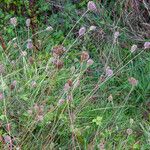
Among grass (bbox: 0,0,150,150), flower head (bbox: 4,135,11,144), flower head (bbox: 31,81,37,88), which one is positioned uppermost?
flower head (bbox: 4,135,11,144)

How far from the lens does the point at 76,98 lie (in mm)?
3258

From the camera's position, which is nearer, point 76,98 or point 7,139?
point 7,139

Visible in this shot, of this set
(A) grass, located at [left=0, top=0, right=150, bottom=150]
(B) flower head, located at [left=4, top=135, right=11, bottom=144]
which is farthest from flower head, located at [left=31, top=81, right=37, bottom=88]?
(B) flower head, located at [left=4, top=135, right=11, bottom=144]

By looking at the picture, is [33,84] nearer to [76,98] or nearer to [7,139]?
[76,98]

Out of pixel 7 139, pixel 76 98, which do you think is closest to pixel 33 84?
pixel 76 98

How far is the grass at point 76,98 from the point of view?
9.04ft

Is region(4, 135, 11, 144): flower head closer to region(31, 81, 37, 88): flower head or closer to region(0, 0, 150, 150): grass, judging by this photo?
region(0, 0, 150, 150): grass

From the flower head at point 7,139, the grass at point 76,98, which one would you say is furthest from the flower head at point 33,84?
the flower head at point 7,139

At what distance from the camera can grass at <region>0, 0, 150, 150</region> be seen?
2754mm

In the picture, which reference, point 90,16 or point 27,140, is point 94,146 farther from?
point 90,16

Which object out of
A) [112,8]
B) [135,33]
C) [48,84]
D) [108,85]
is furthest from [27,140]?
[112,8]

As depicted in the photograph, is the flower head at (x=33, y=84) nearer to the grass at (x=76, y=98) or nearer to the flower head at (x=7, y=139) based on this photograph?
the grass at (x=76, y=98)

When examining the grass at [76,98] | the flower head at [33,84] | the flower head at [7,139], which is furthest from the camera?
the flower head at [33,84]

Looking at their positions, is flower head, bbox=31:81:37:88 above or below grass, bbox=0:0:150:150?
above
